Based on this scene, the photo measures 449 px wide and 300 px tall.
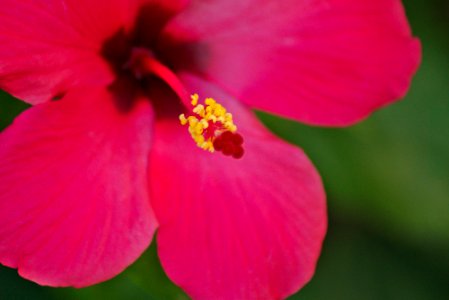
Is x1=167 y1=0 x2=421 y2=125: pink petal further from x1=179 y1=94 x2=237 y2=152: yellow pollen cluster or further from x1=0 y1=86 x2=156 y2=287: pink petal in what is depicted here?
x1=0 y1=86 x2=156 y2=287: pink petal

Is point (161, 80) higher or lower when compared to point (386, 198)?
higher

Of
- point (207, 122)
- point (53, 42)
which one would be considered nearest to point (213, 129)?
point (207, 122)

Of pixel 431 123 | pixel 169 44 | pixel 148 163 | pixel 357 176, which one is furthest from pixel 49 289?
pixel 431 123

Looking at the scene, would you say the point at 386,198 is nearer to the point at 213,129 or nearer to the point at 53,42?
the point at 213,129

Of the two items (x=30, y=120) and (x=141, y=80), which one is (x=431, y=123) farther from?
(x=30, y=120)

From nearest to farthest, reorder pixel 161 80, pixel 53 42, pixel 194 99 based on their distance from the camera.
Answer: pixel 53 42 → pixel 194 99 → pixel 161 80

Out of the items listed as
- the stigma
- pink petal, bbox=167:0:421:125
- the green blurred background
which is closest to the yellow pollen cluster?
the stigma
